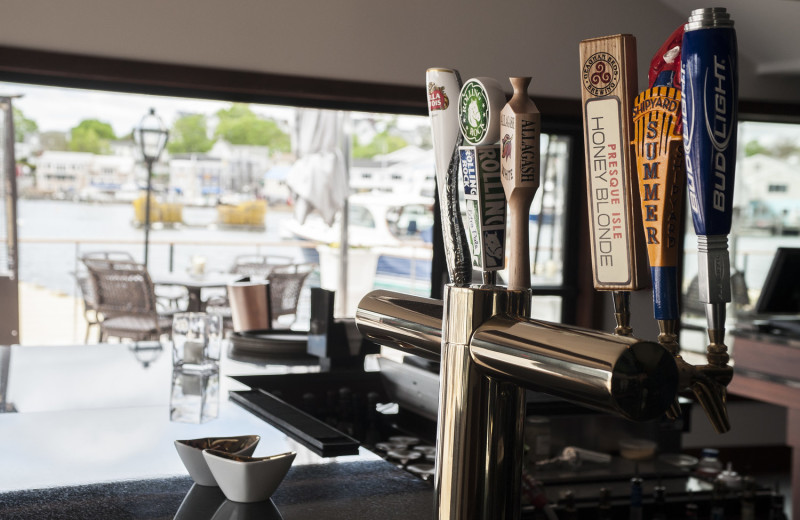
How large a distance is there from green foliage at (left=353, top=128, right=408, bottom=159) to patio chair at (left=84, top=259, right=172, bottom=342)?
24.3 feet

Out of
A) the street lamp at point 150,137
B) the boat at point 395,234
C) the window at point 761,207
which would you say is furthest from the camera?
the boat at point 395,234

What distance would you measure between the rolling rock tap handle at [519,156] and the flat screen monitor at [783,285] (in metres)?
3.58

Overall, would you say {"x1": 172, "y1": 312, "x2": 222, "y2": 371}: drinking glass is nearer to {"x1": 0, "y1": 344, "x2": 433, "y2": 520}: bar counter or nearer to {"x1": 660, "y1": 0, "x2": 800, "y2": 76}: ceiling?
{"x1": 0, "y1": 344, "x2": 433, "y2": 520}: bar counter

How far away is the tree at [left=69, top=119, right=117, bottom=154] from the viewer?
1405 centimetres

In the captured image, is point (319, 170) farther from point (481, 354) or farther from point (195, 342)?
point (481, 354)

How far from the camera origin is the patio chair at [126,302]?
236 inches

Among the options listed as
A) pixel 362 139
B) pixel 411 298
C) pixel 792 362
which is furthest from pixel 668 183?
pixel 362 139

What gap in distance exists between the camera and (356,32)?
13.9 ft

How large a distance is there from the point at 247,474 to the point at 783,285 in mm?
3442

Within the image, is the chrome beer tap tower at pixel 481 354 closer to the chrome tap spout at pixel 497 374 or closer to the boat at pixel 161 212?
the chrome tap spout at pixel 497 374

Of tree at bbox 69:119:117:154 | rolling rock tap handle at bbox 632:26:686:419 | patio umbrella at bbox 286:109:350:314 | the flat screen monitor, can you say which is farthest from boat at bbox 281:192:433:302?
rolling rock tap handle at bbox 632:26:686:419

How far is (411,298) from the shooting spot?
649 mm

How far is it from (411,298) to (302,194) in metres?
6.19

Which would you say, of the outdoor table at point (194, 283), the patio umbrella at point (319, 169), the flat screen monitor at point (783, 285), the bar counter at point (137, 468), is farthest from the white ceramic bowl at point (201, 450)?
the patio umbrella at point (319, 169)
